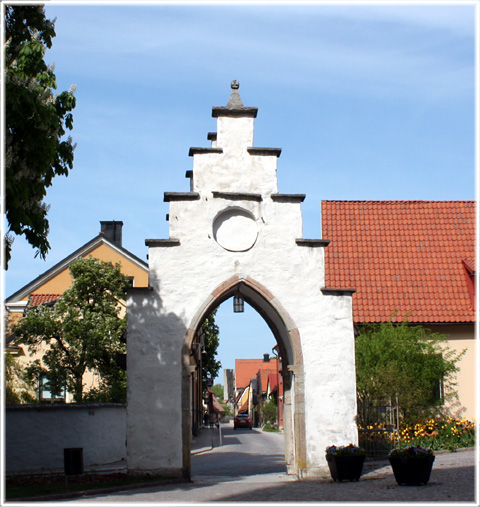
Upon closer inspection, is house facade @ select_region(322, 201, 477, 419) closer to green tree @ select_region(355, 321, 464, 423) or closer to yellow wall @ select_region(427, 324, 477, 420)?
yellow wall @ select_region(427, 324, 477, 420)

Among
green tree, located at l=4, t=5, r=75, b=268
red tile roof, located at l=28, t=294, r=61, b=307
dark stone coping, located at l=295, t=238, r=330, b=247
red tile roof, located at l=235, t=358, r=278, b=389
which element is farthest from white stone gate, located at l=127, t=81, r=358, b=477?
red tile roof, located at l=235, t=358, r=278, b=389

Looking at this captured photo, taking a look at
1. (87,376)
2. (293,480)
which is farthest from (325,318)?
(87,376)

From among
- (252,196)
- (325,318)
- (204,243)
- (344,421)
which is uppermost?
(252,196)

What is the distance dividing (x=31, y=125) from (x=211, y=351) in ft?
140

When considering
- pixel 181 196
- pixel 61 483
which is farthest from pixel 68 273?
pixel 61 483

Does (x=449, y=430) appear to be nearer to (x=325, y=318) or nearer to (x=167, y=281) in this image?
(x=325, y=318)

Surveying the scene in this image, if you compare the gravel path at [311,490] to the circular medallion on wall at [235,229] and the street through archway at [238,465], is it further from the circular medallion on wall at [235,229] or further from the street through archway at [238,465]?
the circular medallion on wall at [235,229]

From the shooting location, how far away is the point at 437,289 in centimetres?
2612

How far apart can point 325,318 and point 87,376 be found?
21072 millimetres

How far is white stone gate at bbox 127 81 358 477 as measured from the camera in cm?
1560

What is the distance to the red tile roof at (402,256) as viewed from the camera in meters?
25.5

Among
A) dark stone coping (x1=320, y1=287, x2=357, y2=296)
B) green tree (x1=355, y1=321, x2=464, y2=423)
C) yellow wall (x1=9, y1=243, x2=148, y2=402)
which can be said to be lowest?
green tree (x1=355, y1=321, x2=464, y2=423)

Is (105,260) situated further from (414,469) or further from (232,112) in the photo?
(414,469)

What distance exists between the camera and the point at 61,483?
48.0ft
